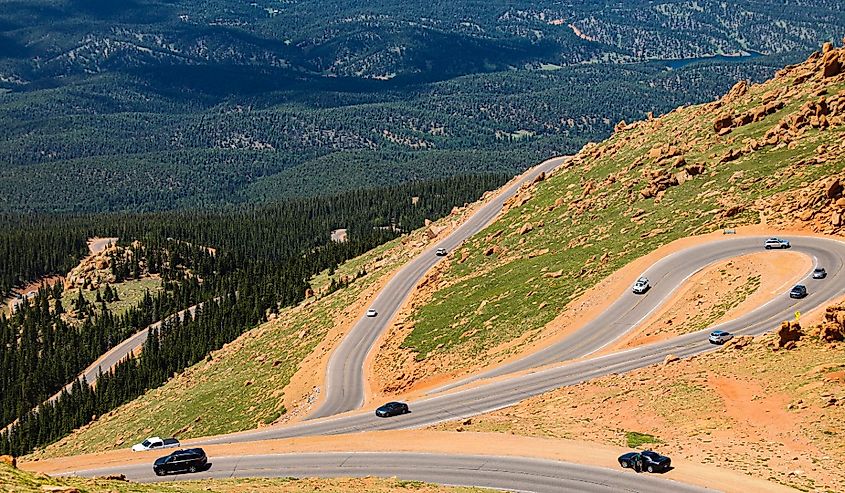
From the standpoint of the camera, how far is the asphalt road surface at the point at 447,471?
61.6m

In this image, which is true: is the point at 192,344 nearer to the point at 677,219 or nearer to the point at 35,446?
the point at 35,446

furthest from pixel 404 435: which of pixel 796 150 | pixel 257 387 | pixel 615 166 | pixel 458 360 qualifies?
pixel 615 166

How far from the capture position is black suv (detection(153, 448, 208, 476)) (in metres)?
71.4

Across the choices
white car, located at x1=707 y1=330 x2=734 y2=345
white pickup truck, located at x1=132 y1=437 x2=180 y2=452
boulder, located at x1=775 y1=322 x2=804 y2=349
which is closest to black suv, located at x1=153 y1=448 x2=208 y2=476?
white pickup truck, located at x1=132 y1=437 x2=180 y2=452

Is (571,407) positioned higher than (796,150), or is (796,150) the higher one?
(796,150)

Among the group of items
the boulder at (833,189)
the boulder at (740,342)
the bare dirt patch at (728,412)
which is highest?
the boulder at (833,189)

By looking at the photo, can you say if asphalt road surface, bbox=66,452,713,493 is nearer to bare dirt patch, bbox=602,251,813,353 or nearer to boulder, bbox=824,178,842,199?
bare dirt patch, bbox=602,251,813,353

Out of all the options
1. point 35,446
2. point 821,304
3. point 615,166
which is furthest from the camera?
point 35,446

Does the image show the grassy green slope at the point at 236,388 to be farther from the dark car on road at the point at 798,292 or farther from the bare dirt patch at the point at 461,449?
the dark car on road at the point at 798,292

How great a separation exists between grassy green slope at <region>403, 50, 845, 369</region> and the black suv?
4273 cm

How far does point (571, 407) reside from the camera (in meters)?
78.6

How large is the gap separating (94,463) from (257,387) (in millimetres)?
51381

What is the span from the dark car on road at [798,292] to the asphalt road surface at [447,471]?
1597 inches

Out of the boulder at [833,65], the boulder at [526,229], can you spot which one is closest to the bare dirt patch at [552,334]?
the boulder at [526,229]
